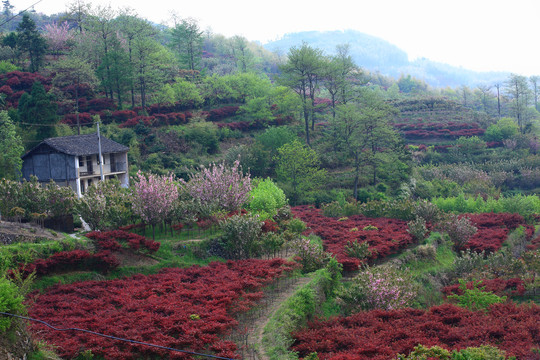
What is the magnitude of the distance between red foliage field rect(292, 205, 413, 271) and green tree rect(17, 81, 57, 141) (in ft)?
68.8

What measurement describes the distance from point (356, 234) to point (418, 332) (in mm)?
12892

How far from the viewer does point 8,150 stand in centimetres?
2912

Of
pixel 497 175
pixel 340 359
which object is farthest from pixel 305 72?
pixel 340 359

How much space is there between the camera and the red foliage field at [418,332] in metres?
10.2

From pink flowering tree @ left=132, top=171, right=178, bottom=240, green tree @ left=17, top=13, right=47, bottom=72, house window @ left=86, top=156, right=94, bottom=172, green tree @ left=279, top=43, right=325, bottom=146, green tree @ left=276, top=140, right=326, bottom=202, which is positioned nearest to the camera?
pink flowering tree @ left=132, top=171, right=178, bottom=240

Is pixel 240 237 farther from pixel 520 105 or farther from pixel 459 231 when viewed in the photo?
pixel 520 105

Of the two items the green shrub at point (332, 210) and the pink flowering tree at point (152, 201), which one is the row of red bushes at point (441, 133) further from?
the pink flowering tree at point (152, 201)

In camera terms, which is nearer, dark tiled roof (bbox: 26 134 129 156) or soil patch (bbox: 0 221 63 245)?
soil patch (bbox: 0 221 63 245)

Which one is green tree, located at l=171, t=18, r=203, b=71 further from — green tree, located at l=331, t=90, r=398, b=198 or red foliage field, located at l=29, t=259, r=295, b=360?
red foliage field, located at l=29, t=259, r=295, b=360

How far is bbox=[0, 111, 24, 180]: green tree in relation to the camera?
29016mm

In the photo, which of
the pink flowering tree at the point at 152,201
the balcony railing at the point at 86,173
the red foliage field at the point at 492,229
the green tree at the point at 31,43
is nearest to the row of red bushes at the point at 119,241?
the pink flowering tree at the point at 152,201

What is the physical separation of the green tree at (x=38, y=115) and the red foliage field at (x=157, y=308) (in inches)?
956

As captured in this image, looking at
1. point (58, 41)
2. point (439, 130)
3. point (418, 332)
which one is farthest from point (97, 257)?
point (58, 41)

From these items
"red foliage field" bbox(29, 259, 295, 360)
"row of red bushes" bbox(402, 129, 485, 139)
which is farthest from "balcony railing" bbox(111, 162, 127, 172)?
"row of red bushes" bbox(402, 129, 485, 139)
